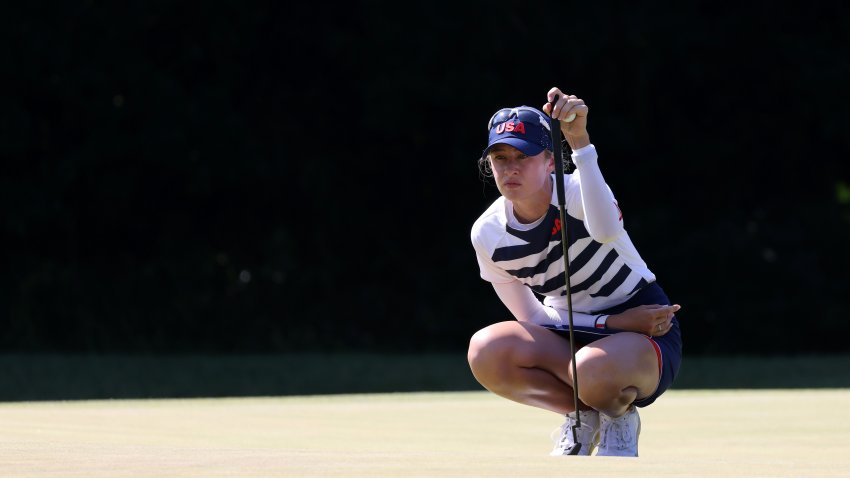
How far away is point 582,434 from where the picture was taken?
14.6 feet

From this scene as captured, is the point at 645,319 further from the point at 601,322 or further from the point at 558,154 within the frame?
the point at 558,154

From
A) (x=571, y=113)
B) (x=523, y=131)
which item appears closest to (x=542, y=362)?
(x=523, y=131)

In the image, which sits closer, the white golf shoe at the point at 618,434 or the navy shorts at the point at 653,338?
the white golf shoe at the point at 618,434

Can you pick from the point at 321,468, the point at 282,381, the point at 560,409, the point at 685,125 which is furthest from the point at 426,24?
the point at 321,468

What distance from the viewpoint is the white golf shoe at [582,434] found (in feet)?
14.3

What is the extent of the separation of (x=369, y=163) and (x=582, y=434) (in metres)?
9.66

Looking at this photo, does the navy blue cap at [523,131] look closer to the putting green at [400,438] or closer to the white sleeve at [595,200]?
the white sleeve at [595,200]

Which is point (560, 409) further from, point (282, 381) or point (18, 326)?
point (18, 326)

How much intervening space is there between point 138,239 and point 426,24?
3.07 metres

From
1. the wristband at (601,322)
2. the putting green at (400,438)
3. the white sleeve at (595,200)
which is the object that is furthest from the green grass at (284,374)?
the white sleeve at (595,200)

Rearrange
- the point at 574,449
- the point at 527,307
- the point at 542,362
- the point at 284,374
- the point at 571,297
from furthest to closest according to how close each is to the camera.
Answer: the point at 284,374 < the point at 527,307 < the point at 542,362 < the point at 571,297 < the point at 574,449

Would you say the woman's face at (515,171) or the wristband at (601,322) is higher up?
the woman's face at (515,171)

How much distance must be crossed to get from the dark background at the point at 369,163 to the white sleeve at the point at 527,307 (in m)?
8.11

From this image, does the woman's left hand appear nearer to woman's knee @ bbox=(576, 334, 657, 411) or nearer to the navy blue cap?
the navy blue cap
